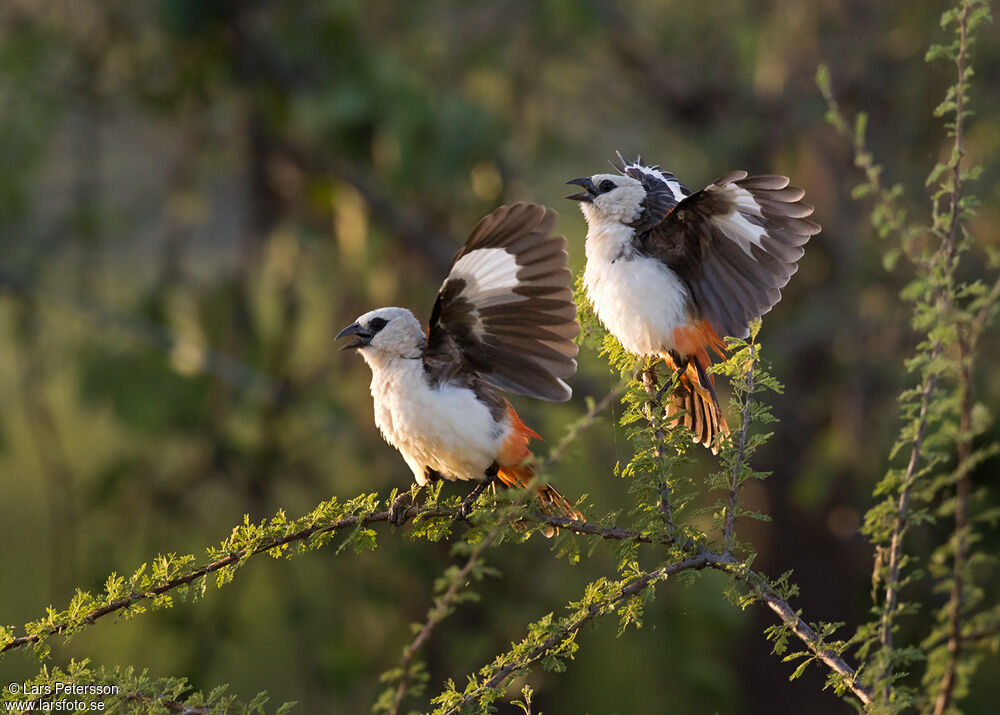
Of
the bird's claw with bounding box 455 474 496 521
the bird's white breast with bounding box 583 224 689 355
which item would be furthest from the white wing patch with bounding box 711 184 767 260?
the bird's claw with bounding box 455 474 496 521

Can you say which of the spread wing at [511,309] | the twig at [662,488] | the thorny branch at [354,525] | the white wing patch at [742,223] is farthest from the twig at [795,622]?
the white wing patch at [742,223]

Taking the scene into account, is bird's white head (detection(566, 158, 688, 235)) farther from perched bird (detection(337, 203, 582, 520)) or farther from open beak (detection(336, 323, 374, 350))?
open beak (detection(336, 323, 374, 350))

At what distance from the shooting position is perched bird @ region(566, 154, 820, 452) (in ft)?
7.48

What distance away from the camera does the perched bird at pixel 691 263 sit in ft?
7.48

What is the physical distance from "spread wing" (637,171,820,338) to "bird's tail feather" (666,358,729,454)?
0.45ft

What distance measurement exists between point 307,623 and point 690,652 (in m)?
2.26

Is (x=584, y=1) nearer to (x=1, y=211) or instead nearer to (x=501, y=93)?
(x=501, y=93)

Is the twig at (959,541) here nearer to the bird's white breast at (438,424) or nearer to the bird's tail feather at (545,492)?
the bird's tail feather at (545,492)

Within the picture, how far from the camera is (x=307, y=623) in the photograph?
6.75 m

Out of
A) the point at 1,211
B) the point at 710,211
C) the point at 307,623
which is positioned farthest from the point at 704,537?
the point at 307,623

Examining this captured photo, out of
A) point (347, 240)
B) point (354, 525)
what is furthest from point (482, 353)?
point (347, 240)

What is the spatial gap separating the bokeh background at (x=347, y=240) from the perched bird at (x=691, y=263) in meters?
2.75

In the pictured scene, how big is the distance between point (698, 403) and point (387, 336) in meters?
0.70

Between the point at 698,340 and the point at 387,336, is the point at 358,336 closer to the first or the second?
the point at 387,336
